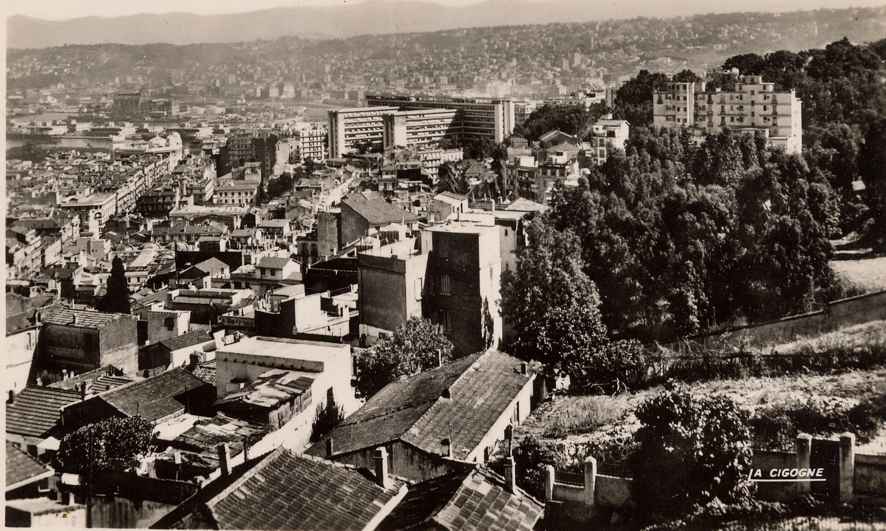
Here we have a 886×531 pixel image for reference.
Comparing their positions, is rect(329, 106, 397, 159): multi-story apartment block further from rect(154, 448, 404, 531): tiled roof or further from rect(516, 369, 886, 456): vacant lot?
rect(154, 448, 404, 531): tiled roof

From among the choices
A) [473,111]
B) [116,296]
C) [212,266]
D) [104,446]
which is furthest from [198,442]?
[473,111]

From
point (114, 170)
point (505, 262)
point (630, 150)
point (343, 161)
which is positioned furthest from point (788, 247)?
point (114, 170)

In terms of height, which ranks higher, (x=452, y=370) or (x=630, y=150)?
(x=630, y=150)

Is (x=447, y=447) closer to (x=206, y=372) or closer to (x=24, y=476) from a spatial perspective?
(x=24, y=476)

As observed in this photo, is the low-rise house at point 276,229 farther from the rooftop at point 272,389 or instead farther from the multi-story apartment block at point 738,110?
the rooftop at point 272,389

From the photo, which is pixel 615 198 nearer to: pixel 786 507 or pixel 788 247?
pixel 788 247

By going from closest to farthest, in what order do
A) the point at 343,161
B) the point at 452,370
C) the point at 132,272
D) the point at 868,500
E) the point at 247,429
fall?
the point at 868,500 → the point at 247,429 → the point at 452,370 → the point at 132,272 → the point at 343,161

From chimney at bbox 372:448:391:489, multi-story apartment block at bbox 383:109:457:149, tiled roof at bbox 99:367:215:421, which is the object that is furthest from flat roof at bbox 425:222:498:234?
multi-story apartment block at bbox 383:109:457:149
